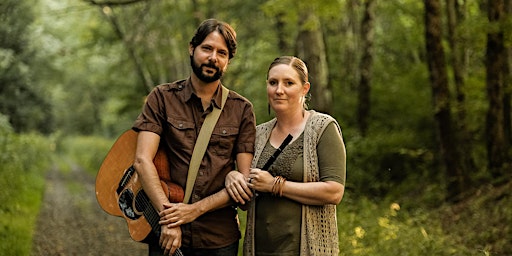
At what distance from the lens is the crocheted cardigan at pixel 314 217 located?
3527mm

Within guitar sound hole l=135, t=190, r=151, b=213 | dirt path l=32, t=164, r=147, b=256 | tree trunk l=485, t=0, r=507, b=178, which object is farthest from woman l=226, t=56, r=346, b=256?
tree trunk l=485, t=0, r=507, b=178

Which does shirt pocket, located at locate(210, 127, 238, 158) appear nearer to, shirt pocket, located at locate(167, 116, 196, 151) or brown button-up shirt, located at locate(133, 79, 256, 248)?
brown button-up shirt, located at locate(133, 79, 256, 248)

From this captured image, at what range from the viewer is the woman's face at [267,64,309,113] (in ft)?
11.7

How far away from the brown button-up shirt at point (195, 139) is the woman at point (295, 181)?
0.44 ft

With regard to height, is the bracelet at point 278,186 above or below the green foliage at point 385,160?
above

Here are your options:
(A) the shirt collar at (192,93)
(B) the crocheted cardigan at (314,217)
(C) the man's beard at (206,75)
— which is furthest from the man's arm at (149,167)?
(B) the crocheted cardigan at (314,217)

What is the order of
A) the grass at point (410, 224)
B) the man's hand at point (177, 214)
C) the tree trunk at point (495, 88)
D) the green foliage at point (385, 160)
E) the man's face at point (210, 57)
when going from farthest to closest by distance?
the green foliage at point (385, 160)
the tree trunk at point (495, 88)
the grass at point (410, 224)
the man's face at point (210, 57)
the man's hand at point (177, 214)

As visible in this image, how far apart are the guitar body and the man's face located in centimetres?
49

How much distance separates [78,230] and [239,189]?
Result: 882 centimetres

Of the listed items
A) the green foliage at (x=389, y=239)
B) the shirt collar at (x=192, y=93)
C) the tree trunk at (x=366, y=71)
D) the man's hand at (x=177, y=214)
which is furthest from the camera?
the tree trunk at (x=366, y=71)

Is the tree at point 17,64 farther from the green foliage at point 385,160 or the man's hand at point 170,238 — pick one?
the man's hand at point 170,238

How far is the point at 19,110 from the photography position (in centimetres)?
2634

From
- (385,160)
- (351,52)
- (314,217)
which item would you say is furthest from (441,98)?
(351,52)

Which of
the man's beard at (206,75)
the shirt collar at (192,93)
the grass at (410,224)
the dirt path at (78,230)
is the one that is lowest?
the dirt path at (78,230)
